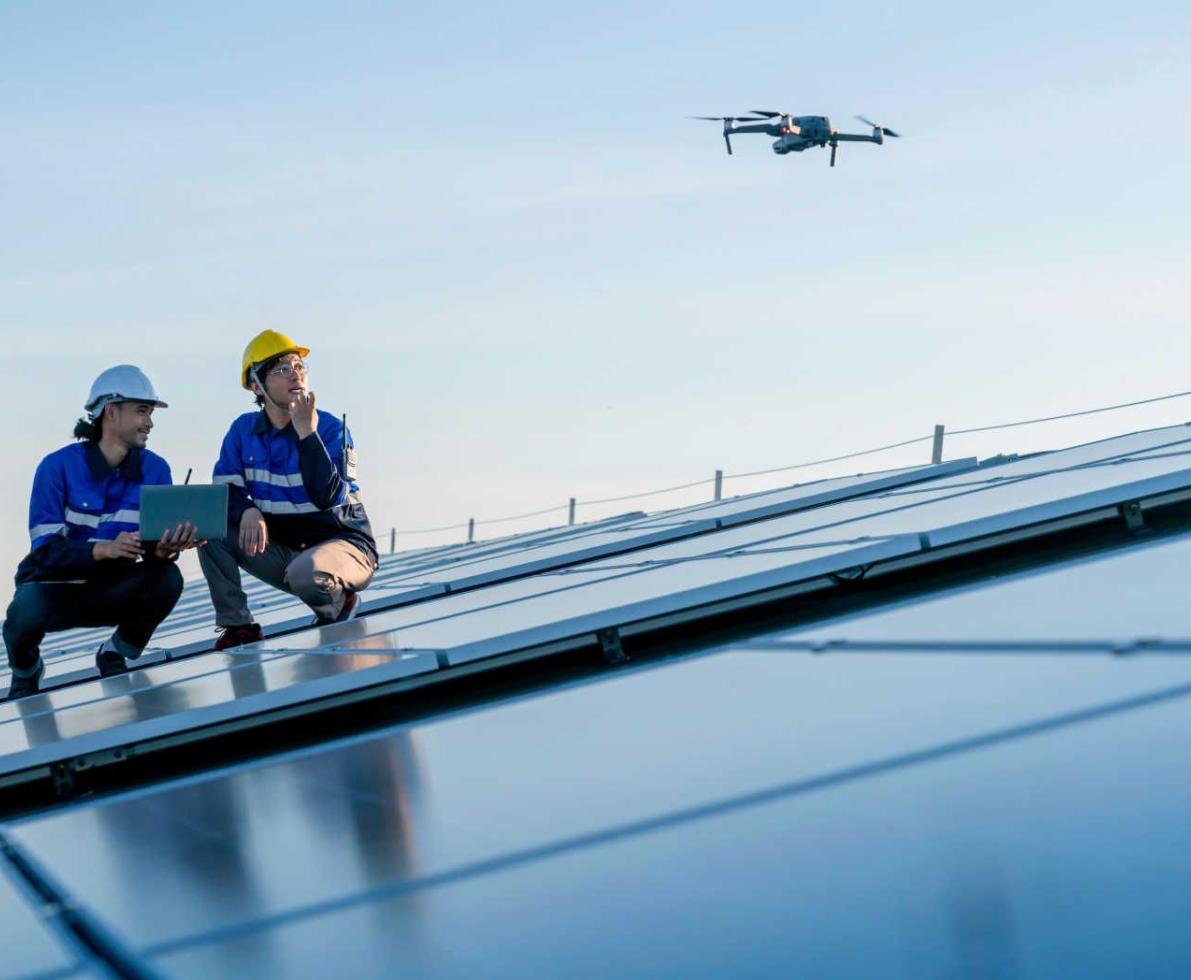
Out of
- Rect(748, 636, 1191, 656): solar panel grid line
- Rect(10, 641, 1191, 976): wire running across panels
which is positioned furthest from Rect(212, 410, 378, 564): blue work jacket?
Rect(10, 641, 1191, 976): wire running across panels

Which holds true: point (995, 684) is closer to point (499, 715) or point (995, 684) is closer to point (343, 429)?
point (499, 715)

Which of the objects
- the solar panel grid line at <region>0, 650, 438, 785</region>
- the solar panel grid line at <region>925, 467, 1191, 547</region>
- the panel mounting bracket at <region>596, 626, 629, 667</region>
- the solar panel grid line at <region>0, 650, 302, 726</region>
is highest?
the solar panel grid line at <region>925, 467, 1191, 547</region>

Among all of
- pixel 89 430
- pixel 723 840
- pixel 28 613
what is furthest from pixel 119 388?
pixel 723 840

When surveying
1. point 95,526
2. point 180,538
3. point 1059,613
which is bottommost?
point 1059,613

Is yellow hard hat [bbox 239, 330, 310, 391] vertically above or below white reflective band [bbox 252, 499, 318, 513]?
above

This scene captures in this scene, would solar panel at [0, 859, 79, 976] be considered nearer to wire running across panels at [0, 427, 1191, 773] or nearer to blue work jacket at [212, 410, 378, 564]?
wire running across panels at [0, 427, 1191, 773]

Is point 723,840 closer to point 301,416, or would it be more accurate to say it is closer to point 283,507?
point 301,416

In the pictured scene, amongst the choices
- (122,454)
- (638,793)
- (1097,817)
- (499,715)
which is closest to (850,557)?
(499,715)
